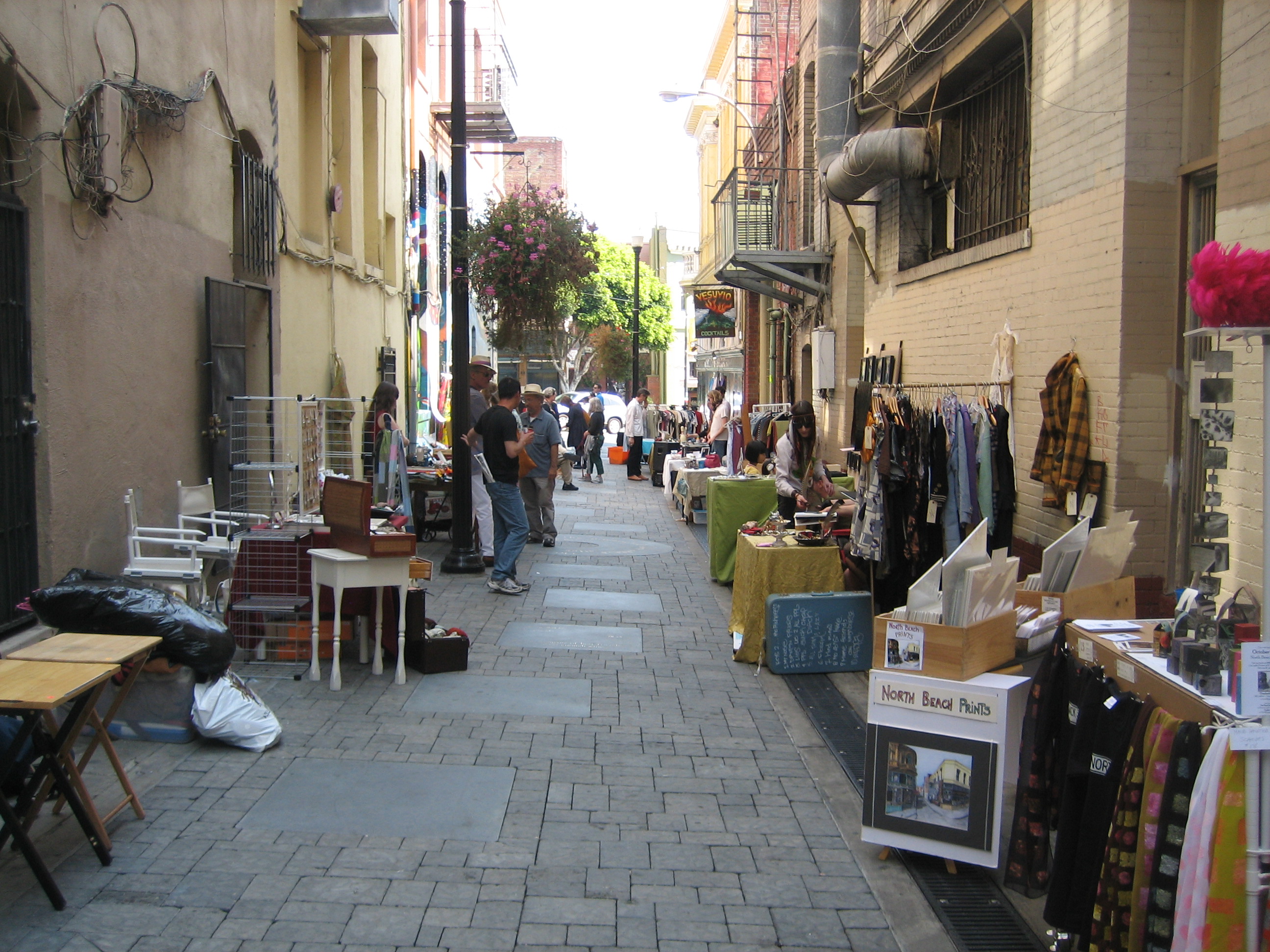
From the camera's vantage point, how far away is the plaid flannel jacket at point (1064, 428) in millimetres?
7219

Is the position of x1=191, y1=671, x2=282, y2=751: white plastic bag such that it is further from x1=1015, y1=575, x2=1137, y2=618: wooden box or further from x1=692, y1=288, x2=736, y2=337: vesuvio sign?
x1=692, y1=288, x2=736, y2=337: vesuvio sign

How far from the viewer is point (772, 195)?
19203mm

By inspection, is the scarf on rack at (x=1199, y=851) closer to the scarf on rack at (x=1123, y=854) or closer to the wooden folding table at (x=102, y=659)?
the scarf on rack at (x=1123, y=854)

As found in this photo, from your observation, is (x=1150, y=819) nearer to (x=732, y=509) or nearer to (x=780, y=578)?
(x=780, y=578)

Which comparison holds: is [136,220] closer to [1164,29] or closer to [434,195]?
[1164,29]

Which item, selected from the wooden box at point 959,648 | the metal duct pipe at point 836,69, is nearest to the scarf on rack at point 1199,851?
the wooden box at point 959,648

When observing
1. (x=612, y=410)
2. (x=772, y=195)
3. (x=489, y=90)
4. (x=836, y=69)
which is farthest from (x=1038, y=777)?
(x=612, y=410)

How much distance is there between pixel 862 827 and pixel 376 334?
42.9 feet

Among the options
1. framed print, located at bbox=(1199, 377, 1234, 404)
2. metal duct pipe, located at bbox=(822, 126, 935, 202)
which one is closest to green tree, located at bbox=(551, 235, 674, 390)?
metal duct pipe, located at bbox=(822, 126, 935, 202)

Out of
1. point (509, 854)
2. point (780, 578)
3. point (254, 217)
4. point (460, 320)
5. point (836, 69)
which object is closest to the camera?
point (509, 854)

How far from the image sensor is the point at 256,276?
1054cm

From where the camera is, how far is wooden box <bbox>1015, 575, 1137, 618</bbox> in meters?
4.93

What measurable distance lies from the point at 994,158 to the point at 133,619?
804cm

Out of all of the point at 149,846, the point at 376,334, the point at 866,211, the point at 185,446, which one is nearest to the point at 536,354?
the point at 376,334
